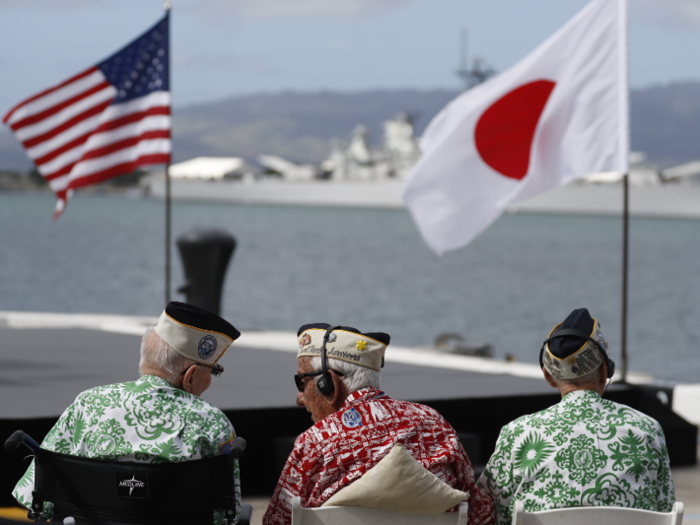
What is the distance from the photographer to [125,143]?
895 cm

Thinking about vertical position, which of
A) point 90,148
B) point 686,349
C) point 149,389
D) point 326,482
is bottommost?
point 686,349

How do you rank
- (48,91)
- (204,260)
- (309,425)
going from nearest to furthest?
(309,425) → (48,91) → (204,260)

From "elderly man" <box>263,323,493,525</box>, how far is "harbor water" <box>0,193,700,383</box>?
19.6 meters

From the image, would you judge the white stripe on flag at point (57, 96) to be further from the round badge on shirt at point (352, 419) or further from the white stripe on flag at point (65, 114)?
the round badge on shirt at point (352, 419)

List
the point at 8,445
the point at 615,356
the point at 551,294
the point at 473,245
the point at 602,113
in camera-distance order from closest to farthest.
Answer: the point at 8,445, the point at 602,113, the point at 615,356, the point at 551,294, the point at 473,245

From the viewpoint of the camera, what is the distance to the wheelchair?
2.82 metres

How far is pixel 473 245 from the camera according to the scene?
77125 millimetres

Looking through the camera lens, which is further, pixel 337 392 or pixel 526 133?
pixel 526 133

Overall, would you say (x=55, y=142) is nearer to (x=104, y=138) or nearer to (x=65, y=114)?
(x=65, y=114)

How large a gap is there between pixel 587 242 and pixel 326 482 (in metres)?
76.7

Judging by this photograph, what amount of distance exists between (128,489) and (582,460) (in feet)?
3.91

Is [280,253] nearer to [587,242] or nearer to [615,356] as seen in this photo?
[587,242]

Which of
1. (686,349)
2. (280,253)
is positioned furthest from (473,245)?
(686,349)

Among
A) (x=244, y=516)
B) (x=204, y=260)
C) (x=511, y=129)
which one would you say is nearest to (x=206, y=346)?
(x=244, y=516)
